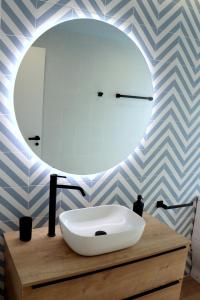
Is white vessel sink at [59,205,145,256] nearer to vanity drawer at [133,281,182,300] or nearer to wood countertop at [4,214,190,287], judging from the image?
wood countertop at [4,214,190,287]

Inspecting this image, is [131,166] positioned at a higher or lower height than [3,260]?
higher

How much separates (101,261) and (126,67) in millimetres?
1185

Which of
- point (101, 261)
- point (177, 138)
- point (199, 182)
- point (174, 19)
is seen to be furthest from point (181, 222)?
point (174, 19)

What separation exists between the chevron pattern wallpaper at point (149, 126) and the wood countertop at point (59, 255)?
0.86ft

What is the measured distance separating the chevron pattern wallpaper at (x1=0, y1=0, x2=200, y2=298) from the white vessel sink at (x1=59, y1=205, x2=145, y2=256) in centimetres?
16

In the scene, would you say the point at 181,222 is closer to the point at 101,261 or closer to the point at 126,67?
the point at 101,261

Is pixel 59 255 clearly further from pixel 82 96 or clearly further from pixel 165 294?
pixel 82 96

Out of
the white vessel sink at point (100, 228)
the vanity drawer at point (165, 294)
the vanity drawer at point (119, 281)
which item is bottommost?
the vanity drawer at point (165, 294)

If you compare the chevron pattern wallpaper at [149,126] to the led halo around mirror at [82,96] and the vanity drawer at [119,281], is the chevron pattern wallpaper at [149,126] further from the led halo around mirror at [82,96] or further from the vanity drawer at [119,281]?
the vanity drawer at [119,281]

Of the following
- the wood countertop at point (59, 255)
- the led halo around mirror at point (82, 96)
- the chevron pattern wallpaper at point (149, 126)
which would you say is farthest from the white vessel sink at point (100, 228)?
the led halo around mirror at point (82, 96)

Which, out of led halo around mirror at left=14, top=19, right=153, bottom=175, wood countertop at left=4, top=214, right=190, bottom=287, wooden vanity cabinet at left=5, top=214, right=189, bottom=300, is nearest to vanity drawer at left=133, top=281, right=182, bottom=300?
wooden vanity cabinet at left=5, top=214, right=189, bottom=300

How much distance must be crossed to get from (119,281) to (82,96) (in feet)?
3.41

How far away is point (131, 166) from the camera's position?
1904 mm

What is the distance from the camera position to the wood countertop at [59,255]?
114 centimetres
